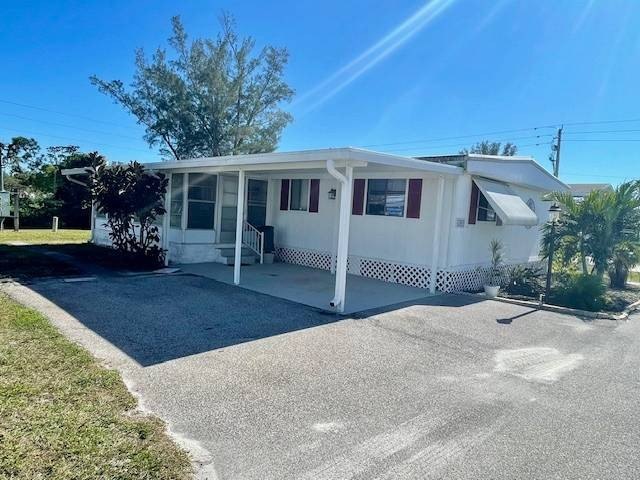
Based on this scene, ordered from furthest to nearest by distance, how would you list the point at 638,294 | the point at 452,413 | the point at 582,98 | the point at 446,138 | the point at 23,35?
the point at 446,138, the point at 582,98, the point at 23,35, the point at 638,294, the point at 452,413

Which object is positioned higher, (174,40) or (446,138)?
(174,40)

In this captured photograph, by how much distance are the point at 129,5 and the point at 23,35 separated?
6360 mm

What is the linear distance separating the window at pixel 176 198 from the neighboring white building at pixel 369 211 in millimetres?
29

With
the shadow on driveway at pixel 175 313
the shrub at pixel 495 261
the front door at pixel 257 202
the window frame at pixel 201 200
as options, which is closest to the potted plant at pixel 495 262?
the shrub at pixel 495 261

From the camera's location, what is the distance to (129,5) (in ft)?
46.9

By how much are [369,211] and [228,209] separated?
438 centimetres

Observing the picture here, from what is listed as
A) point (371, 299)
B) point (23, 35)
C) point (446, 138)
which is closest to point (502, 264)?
point (371, 299)

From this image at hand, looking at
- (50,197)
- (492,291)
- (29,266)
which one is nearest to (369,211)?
(492,291)

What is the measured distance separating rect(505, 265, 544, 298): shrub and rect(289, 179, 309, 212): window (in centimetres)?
613

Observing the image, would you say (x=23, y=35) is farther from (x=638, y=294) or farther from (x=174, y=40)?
(x=638, y=294)

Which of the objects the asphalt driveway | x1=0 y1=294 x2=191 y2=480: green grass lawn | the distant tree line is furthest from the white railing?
the distant tree line

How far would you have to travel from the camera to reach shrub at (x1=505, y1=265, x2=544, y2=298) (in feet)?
34.6

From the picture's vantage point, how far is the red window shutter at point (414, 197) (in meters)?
10.5

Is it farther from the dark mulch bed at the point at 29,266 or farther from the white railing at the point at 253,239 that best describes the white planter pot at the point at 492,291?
the dark mulch bed at the point at 29,266
